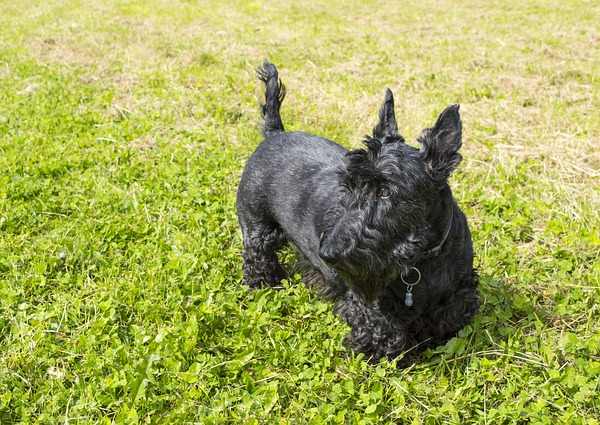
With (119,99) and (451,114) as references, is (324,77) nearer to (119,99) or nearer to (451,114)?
(119,99)

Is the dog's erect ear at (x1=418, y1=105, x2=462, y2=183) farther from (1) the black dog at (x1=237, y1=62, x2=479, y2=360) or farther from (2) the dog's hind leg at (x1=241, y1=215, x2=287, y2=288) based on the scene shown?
(2) the dog's hind leg at (x1=241, y1=215, x2=287, y2=288)

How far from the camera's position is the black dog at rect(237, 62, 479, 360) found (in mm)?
2973

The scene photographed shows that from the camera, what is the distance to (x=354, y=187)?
3064 mm

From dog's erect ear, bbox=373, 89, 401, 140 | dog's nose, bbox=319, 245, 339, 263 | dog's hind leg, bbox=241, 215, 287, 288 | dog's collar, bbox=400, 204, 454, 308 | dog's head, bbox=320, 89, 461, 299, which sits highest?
dog's erect ear, bbox=373, 89, 401, 140

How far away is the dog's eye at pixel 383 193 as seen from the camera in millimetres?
2963

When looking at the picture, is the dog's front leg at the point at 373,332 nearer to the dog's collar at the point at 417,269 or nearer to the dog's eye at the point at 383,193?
the dog's collar at the point at 417,269

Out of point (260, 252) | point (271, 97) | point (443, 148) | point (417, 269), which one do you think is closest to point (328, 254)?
point (417, 269)

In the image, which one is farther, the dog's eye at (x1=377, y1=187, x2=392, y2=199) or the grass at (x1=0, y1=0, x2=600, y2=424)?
the grass at (x1=0, y1=0, x2=600, y2=424)

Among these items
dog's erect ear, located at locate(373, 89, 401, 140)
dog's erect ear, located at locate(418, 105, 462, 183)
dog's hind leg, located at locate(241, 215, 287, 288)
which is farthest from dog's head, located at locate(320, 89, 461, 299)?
dog's hind leg, located at locate(241, 215, 287, 288)

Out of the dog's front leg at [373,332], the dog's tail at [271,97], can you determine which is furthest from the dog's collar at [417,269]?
the dog's tail at [271,97]

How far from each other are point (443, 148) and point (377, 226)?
56 cm

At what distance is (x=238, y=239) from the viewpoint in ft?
16.5

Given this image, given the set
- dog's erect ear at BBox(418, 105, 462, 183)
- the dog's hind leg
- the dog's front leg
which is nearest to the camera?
dog's erect ear at BBox(418, 105, 462, 183)

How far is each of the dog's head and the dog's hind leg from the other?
1493mm
